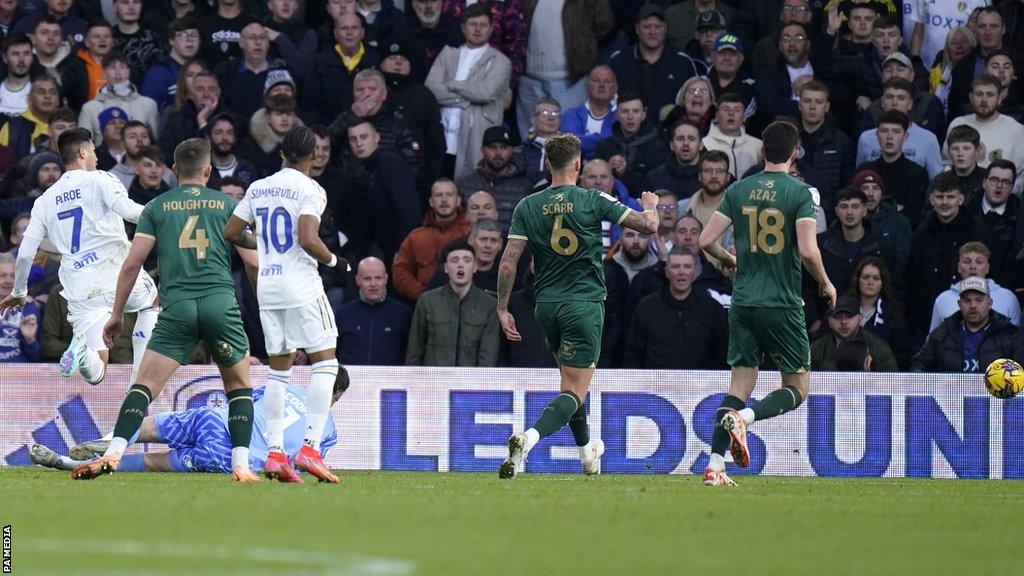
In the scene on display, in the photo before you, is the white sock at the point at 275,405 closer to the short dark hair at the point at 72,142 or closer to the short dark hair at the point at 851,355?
the short dark hair at the point at 72,142

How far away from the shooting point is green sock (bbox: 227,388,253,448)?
11.7 meters

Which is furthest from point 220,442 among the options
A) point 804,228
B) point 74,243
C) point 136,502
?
point 804,228

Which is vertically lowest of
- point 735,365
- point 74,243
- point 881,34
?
point 735,365

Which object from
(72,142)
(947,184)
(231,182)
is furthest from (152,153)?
(947,184)

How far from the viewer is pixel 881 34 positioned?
19.5 meters

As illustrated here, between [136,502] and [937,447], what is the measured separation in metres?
8.34

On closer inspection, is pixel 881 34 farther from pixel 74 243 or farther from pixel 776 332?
pixel 74 243

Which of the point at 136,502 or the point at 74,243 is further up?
the point at 74,243

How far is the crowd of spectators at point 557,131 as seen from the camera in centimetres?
1653

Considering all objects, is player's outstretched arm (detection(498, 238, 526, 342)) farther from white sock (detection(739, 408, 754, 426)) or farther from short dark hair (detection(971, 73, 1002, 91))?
short dark hair (detection(971, 73, 1002, 91))

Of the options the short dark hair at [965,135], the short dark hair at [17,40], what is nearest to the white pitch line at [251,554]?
the short dark hair at [965,135]

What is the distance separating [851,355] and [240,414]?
6.64 metres

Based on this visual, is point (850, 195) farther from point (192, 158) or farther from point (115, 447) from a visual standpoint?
point (115, 447)

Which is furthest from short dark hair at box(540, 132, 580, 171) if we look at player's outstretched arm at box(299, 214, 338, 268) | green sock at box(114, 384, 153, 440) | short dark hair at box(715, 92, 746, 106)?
short dark hair at box(715, 92, 746, 106)
